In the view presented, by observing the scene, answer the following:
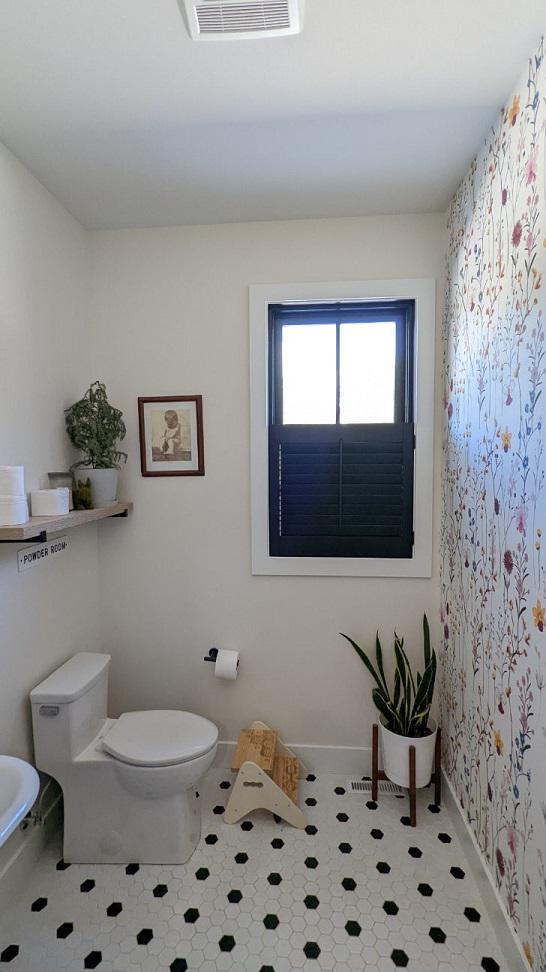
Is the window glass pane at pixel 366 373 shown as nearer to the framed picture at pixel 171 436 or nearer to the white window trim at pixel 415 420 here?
the white window trim at pixel 415 420

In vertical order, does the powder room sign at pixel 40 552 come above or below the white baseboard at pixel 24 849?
above

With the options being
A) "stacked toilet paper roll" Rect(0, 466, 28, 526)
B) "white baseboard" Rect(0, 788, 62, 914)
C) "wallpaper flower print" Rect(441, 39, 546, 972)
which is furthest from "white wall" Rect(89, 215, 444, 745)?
"stacked toilet paper roll" Rect(0, 466, 28, 526)

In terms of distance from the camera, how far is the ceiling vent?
3.10ft

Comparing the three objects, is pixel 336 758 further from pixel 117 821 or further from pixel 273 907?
pixel 117 821

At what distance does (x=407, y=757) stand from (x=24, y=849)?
136 cm

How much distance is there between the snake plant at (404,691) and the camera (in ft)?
5.66

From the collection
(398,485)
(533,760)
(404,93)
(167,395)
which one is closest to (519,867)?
(533,760)

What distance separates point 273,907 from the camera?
1.37 meters

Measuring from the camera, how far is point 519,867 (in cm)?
117

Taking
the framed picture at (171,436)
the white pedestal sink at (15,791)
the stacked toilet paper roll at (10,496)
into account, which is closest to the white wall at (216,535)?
the framed picture at (171,436)

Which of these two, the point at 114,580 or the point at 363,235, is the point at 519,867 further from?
the point at 363,235

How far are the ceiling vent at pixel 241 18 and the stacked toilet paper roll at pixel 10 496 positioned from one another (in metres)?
1.18

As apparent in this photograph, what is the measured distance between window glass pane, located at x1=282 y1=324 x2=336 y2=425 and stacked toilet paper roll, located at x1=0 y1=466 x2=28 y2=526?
41.9 inches

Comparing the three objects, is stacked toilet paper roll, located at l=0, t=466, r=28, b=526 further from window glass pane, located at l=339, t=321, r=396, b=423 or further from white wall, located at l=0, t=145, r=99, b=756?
window glass pane, located at l=339, t=321, r=396, b=423
